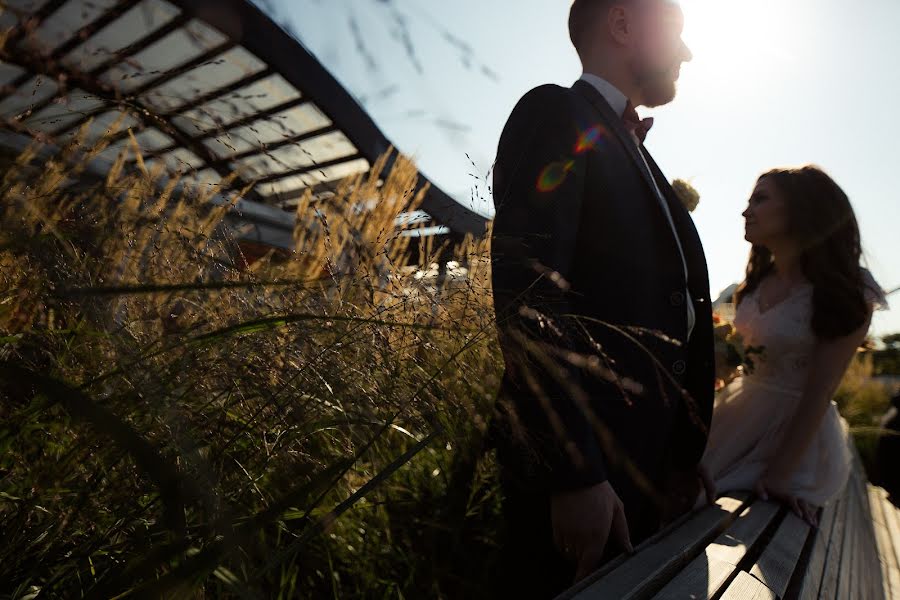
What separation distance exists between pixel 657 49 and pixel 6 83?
54.6 inches

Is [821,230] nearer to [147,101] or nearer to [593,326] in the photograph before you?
[593,326]

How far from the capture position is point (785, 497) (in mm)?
1934

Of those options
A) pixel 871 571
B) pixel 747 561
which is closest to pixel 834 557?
pixel 747 561

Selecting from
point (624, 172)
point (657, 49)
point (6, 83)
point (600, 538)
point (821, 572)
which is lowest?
point (821, 572)

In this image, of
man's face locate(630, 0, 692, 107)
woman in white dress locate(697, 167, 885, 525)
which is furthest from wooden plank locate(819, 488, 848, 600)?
man's face locate(630, 0, 692, 107)

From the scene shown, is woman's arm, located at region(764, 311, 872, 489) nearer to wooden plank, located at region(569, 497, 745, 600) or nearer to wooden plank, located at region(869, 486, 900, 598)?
wooden plank, located at region(869, 486, 900, 598)

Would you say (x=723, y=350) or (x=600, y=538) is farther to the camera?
(x=723, y=350)

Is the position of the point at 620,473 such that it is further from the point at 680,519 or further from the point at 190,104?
the point at 190,104

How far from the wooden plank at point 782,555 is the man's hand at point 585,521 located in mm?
286

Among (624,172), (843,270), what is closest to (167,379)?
(624,172)

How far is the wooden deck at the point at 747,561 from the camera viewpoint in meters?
0.84

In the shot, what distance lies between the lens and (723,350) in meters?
2.46

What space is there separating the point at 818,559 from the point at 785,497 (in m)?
0.61

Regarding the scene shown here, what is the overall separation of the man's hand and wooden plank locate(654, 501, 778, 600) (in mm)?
125
